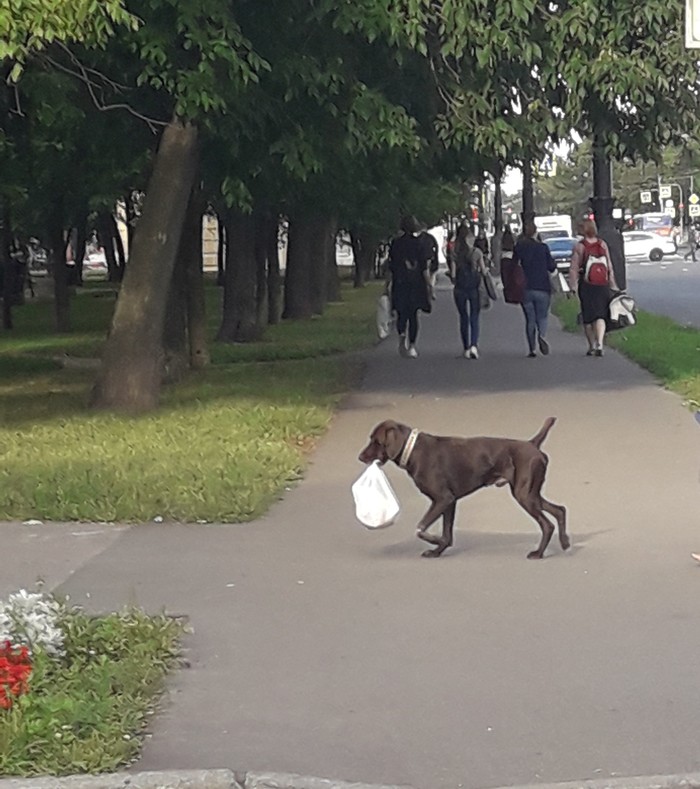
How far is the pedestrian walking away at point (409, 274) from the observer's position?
2017 centimetres

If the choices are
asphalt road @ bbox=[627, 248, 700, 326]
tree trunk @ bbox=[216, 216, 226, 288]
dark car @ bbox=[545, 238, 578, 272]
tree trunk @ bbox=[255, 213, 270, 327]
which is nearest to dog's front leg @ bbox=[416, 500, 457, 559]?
tree trunk @ bbox=[255, 213, 270, 327]

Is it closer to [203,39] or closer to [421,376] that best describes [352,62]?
[203,39]

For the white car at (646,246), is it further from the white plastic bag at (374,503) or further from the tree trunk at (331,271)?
the white plastic bag at (374,503)

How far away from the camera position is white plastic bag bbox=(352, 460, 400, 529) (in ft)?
26.8

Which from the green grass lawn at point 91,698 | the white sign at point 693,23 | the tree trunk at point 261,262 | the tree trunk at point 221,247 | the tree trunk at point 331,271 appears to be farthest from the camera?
the tree trunk at point 331,271

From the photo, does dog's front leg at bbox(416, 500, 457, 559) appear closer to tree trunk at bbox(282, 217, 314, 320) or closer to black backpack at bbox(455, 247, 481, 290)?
black backpack at bbox(455, 247, 481, 290)

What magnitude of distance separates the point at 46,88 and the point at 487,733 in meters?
10.4

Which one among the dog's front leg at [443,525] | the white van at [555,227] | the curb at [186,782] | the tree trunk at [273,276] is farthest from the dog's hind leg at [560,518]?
the white van at [555,227]

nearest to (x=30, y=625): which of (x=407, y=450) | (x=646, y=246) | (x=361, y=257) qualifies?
(x=407, y=450)

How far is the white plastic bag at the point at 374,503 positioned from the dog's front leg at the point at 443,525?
0.26m

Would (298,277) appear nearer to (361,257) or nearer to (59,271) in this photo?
(59,271)

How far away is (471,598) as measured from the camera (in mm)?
7684

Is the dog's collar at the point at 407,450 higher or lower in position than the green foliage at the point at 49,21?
lower

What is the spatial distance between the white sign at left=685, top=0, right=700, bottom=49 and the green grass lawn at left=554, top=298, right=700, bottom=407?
663 centimetres
